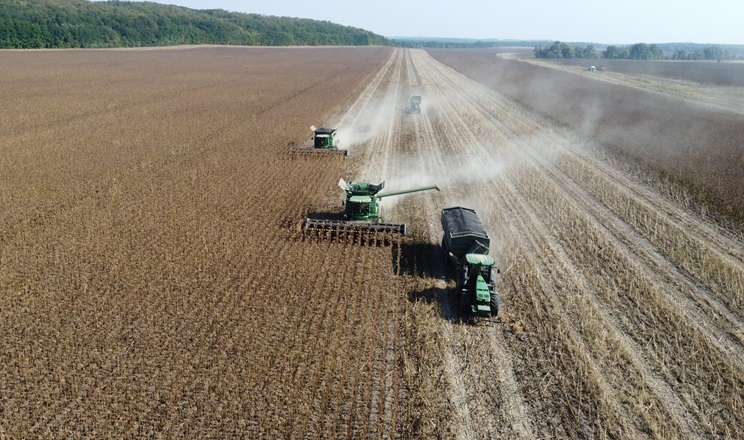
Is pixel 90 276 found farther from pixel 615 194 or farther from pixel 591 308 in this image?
pixel 615 194

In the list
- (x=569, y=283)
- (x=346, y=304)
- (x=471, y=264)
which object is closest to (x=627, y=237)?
(x=569, y=283)

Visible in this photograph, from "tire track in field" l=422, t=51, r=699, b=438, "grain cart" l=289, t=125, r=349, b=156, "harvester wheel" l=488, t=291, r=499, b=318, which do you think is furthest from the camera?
"grain cart" l=289, t=125, r=349, b=156

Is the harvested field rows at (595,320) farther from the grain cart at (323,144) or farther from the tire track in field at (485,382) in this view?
the grain cart at (323,144)

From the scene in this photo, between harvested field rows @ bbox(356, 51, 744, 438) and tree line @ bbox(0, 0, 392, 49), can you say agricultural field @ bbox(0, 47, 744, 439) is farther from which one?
tree line @ bbox(0, 0, 392, 49)

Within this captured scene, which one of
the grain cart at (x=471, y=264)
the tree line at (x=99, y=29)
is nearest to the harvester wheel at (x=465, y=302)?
the grain cart at (x=471, y=264)

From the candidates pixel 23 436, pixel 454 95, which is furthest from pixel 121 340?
pixel 454 95

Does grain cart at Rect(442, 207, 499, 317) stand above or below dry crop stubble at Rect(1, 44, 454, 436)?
above

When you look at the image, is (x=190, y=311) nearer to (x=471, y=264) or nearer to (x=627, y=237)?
(x=471, y=264)

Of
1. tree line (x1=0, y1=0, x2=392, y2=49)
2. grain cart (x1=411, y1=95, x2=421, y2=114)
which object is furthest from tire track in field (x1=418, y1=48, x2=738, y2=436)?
tree line (x1=0, y1=0, x2=392, y2=49)
